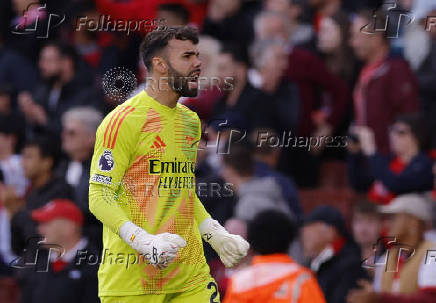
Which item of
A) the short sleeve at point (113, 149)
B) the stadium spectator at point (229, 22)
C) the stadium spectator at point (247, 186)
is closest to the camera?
the short sleeve at point (113, 149)

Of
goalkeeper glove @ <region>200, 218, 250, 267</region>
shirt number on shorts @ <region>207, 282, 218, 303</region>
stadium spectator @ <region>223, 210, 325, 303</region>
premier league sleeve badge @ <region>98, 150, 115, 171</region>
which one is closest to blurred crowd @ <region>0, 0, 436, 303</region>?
stadium spectator @ <region>223, 210, 325, 303</region>

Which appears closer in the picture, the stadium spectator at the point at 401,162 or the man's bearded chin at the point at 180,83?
the man's bearded chin at the point at 180,83

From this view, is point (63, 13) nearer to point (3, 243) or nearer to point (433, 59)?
point (3, 243)

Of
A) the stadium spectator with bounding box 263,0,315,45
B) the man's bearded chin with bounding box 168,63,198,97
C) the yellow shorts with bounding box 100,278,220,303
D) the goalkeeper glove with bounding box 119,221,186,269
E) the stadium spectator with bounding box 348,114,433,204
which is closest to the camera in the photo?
the goalkeeper glove with bounding box 119,221,186,269

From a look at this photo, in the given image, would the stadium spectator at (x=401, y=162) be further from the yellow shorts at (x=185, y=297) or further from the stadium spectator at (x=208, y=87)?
the yellow shorts at (x=185, y=297)

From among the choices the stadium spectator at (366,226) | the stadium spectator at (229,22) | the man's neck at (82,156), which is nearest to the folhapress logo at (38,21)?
the stadium spectator at (229,22)

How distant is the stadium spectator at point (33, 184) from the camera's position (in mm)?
10984

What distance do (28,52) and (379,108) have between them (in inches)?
178

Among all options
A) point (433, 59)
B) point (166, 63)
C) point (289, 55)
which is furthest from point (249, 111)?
point (166, 63)

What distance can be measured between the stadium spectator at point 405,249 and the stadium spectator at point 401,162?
0.49 metres

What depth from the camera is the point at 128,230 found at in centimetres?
684

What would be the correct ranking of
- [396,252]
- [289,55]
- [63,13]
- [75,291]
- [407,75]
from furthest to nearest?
[63,13] < [289,55] < [407,75] < [75,291] < [396,252]

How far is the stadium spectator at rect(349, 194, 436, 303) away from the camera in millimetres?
8523

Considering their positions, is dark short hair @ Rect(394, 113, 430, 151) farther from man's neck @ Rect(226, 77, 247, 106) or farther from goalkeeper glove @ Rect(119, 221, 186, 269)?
goalkeeper glove @ Rect(119, 221, 186, 269)
